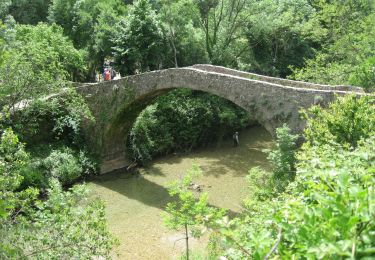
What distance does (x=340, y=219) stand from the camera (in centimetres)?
256

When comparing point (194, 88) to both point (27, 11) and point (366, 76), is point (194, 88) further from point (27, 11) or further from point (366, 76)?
point (27, 11)

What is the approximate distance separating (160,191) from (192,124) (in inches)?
249

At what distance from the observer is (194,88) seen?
51.1ft

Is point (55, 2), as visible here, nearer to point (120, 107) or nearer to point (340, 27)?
point (120, 107)

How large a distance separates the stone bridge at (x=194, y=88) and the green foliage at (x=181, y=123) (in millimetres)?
1078

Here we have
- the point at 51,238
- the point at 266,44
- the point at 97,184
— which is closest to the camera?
the point at 51,238

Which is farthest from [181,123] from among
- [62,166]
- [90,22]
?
[90,22]

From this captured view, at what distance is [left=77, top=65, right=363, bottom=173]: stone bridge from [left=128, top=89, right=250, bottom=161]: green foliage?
108 cm

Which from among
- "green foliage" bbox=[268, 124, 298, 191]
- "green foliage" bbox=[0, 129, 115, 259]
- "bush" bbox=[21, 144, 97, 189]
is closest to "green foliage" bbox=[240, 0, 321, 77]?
"bush" bbox=[21, 144, 97, 189]

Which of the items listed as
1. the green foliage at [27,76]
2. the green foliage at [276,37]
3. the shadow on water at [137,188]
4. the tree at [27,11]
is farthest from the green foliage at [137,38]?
the tree at [27,11]

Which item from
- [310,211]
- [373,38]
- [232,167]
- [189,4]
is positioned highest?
[189,4]

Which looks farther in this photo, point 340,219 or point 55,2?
point 55,2

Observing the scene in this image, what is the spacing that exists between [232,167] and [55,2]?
16028 mm

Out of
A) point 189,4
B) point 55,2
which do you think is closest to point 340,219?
point 189,4
